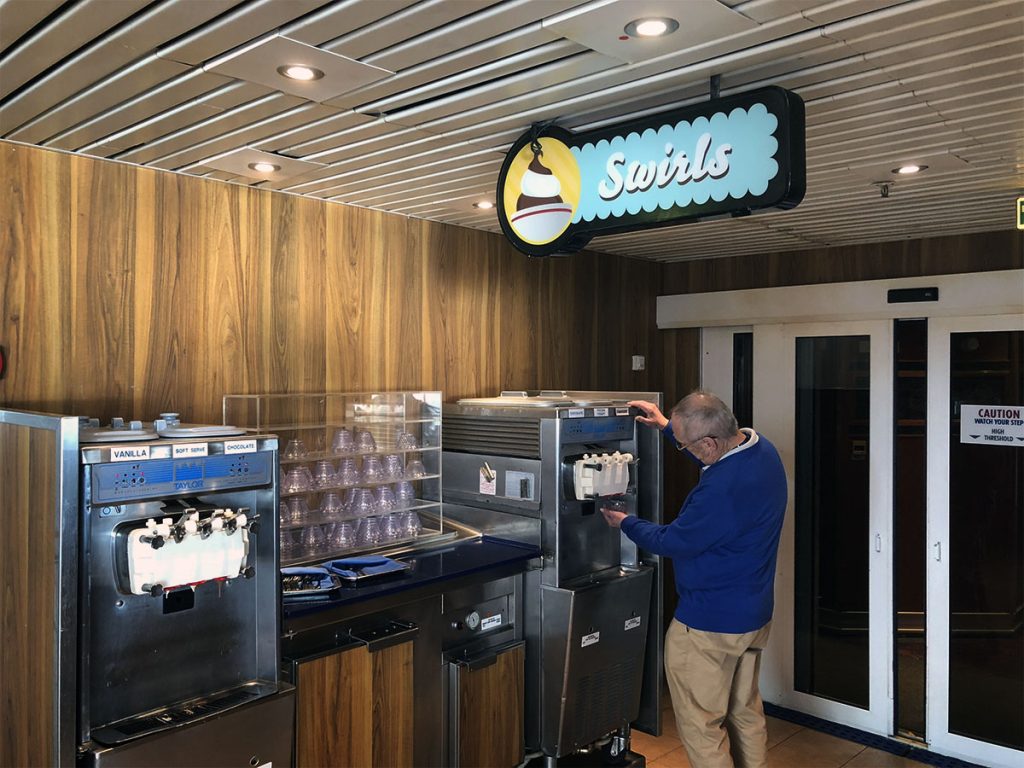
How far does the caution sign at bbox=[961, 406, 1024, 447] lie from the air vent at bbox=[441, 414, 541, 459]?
92.0 inches

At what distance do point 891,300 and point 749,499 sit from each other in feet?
6.27

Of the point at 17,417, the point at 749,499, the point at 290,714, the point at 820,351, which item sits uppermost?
the point at 820,351

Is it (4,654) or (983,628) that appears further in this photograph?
(983,628)

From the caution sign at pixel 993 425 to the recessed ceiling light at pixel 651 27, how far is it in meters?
3.30

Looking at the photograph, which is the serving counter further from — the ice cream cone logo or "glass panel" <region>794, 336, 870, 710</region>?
"glass panel" <region>794, 336, 870, 710</region>

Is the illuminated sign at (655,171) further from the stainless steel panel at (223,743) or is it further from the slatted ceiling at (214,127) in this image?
the stainless steel panel at (223,743)

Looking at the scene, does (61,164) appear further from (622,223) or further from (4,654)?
(622,223)

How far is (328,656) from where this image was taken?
297 centimetres

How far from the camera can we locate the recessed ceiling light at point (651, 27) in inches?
74.7

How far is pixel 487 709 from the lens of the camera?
11.6 ft

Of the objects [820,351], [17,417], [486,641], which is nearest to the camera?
[17,417]


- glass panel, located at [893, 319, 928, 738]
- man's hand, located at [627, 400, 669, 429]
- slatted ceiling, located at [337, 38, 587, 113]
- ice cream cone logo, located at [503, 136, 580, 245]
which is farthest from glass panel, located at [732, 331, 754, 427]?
slatted ceiling, located at [337, 38, 587, 113]

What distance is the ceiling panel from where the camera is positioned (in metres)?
1.91

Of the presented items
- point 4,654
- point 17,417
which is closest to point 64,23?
point 17,417
